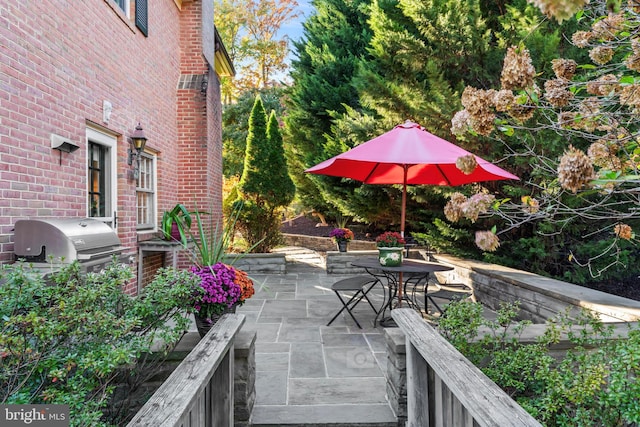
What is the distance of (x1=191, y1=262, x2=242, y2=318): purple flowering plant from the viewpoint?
8.13 ft

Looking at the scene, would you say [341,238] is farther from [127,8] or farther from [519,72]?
[519,72]

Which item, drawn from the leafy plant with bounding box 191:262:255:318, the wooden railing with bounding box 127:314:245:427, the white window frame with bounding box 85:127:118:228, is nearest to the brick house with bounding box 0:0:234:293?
the white window frame with bounding box 85:127:118:228

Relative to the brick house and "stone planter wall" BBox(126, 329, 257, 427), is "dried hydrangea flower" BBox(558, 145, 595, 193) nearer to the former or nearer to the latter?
"stone planter wall" BBox(126, 329, 257, 427)

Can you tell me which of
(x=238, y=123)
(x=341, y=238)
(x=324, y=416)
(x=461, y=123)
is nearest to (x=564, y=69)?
(x=461, y=123)

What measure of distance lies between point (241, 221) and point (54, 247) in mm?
5647

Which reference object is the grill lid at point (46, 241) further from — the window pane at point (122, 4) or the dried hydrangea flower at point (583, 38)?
the dried hydrangea flower at point (583, 38)

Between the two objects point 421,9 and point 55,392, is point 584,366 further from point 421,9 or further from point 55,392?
point 421,9

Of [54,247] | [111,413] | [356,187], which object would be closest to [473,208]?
[111,413]

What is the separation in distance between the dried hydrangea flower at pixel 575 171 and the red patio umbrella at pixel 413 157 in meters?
1.49

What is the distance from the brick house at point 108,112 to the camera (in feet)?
9.66

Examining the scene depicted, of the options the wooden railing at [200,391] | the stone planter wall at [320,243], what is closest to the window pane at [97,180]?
the wooden railing at [200,391]

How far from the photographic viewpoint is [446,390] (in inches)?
76.9

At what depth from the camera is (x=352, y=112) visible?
848cm

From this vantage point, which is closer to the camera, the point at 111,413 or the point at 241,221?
the point at 111,413
